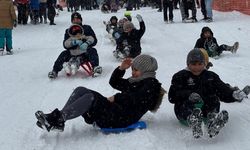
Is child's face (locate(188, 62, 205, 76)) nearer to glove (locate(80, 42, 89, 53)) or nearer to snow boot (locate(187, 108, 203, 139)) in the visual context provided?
snow boot (locate(187, 108, 203, 139))

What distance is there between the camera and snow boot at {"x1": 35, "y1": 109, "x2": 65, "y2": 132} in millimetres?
5141

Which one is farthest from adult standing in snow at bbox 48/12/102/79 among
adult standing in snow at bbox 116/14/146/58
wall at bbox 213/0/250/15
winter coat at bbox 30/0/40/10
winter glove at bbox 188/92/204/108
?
winter coat at bbox 30/0/40/10

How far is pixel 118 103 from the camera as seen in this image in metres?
5.40

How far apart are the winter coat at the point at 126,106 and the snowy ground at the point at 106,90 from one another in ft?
0.56

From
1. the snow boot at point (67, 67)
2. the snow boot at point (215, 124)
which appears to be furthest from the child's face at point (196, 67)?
the snow boot at point (67, 67)

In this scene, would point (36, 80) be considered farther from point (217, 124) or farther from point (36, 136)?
point (217, 124)

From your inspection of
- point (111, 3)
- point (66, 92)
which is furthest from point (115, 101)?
point (111, 3)

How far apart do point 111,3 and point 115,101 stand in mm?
25691

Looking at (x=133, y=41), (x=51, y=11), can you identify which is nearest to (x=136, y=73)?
(x=133, y=41)

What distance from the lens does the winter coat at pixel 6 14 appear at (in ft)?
44.5

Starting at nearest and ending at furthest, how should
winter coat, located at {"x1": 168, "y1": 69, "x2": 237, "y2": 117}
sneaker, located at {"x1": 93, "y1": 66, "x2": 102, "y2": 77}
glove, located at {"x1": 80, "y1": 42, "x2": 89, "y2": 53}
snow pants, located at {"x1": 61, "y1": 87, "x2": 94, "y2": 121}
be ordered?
1. snow pants, located at {"x1": 61, "y1": 87, "x2": 94, "y2": 121}
2. winter coat, located at {"x1": 168, "y1": 69, "x2": 237, "y2": 117}
3. sneaker, located at {"x1": 93, "y1": 66, "x2": 102, "y2": 77}
4. glove, located at {"x1": 80, "y1": 42, "x2": 89, "y2": 53}

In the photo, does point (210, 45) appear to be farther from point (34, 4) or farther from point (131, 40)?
point (34, 4)

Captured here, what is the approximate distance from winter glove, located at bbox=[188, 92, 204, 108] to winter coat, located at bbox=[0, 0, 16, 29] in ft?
31.6

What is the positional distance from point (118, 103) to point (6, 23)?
9.02 m
